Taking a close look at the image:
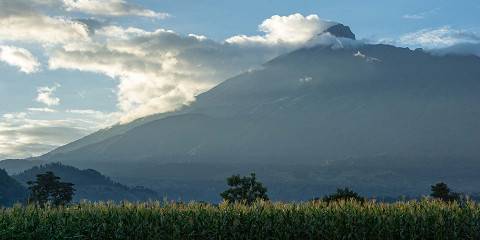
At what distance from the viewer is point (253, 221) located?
20.4 meters

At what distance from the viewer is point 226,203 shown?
70.4ft

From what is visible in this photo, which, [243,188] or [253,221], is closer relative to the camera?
[253,221]

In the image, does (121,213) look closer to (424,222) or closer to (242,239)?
(242,239)

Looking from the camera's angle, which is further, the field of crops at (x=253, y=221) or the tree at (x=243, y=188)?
the tree at (x=243, y=188)

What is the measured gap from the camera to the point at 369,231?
67.3 ft

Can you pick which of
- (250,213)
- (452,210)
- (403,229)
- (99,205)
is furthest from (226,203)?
(452,210)

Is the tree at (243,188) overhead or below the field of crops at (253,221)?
overhead

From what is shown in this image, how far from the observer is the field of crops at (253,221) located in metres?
19.8

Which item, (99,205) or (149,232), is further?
(99,205)

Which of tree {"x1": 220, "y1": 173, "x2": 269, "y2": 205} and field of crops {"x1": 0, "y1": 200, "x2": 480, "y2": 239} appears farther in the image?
tree {"x1": 220, "y1": 173, "x2": 269, "y2": 205}

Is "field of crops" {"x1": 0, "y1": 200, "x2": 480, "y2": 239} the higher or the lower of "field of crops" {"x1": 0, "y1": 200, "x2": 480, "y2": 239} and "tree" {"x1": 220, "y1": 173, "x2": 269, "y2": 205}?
the lower

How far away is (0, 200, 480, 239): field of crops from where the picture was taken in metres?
19.8

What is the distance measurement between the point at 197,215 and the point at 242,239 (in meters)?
1.61

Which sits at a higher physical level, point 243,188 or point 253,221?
point 243,188
